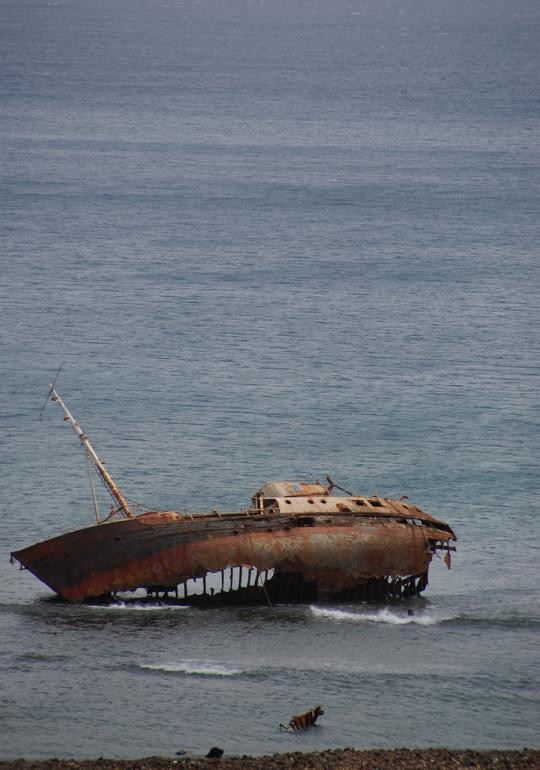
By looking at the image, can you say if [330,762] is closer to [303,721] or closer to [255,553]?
[303,721]

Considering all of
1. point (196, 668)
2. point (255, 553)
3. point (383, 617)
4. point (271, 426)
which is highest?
point (271, 426)

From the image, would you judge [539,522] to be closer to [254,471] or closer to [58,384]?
[254,471]

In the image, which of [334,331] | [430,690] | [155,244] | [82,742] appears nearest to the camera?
[82,742]

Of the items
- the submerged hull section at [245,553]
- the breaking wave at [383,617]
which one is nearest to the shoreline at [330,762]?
the breaking wave at [383,617]

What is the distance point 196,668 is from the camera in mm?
62000

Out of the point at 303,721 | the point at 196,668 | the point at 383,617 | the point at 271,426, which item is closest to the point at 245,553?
the point at 196,668

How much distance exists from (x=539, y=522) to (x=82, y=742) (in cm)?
3738

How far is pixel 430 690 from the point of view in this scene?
6084cm

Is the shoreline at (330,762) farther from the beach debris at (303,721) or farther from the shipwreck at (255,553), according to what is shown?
the shipwreck at (255,553)

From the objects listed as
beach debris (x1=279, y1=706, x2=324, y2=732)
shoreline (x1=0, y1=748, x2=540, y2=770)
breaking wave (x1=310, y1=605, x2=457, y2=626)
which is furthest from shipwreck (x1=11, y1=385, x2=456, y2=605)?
shoreline (x1=0, y1=748, x2=540, y2=770)

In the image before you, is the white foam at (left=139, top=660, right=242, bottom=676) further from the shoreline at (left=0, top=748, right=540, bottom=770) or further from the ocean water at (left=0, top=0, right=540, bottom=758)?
the shoreline at (left=0, top=748, right=540, bottom=770)

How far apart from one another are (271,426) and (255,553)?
114 ft

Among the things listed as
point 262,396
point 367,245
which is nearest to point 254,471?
point 262,396

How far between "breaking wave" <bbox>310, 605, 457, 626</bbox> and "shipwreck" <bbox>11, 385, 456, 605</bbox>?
109 cm
